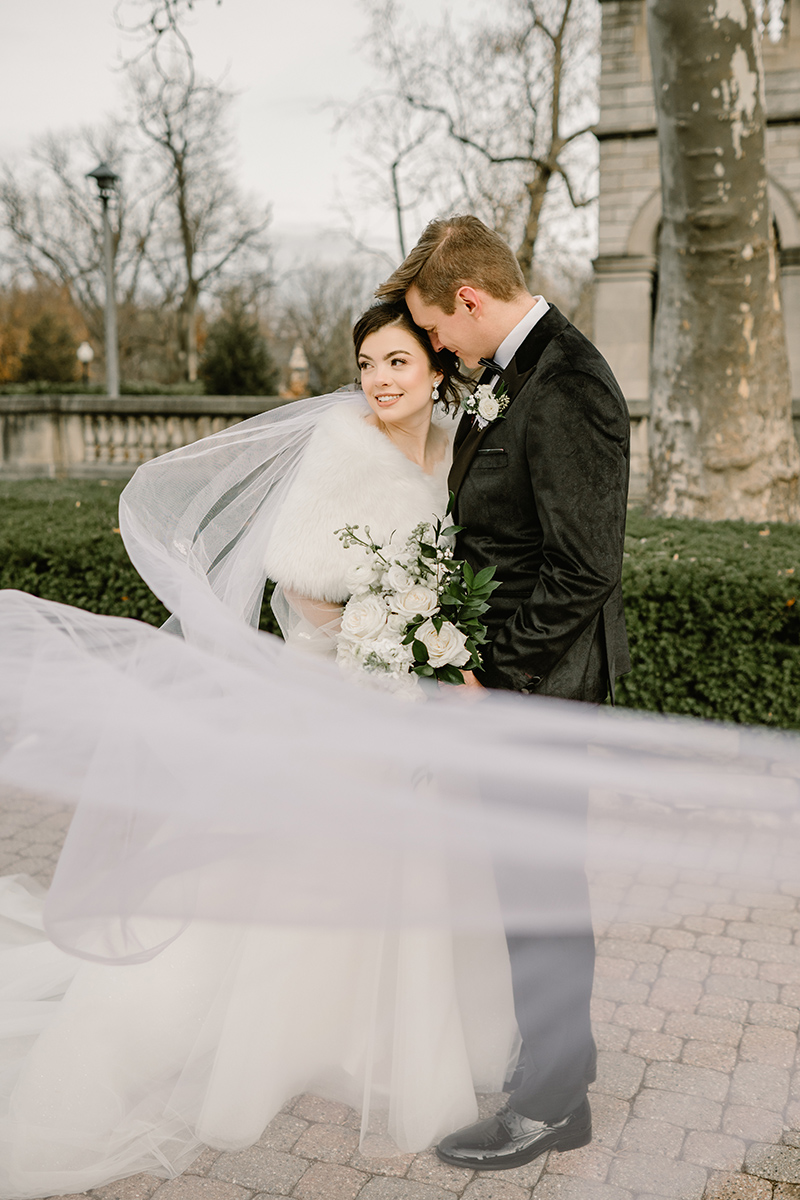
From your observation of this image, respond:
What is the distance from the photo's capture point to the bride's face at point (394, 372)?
292 cm

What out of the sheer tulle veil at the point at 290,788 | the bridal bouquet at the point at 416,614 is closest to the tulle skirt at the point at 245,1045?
the sheer tulle veil at the point at 290,788

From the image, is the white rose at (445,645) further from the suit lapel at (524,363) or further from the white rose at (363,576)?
the suit lapel at (524,363)

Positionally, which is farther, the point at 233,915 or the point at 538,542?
the point at 233,915

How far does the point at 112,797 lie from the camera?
2562 mm

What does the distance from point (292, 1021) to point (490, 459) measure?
1693 millimetres

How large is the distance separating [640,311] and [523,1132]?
17340 mm

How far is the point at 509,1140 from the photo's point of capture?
2.72m

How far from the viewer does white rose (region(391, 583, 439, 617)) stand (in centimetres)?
261

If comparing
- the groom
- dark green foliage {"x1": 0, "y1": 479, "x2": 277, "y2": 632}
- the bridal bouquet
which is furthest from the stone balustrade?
the bridal bouquet

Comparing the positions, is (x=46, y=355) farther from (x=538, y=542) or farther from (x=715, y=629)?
(x=538, y=542)

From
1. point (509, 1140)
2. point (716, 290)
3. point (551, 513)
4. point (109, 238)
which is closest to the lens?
point (551, 513)

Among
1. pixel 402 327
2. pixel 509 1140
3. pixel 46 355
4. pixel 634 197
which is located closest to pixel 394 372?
pixel 402 327

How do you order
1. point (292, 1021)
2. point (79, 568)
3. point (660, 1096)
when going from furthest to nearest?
point (79, 568), point (660, 1096), point (292, 1021)

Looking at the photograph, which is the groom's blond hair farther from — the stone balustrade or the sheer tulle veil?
the stone balustrade
